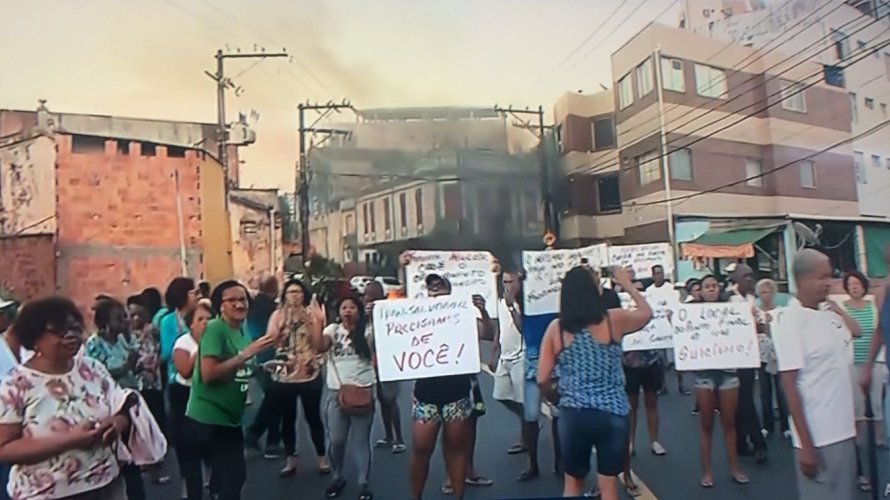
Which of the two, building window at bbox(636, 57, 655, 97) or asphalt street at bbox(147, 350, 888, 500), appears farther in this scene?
building window at bbox(636, 57, 655, 97)

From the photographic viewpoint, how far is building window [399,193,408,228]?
150 inches

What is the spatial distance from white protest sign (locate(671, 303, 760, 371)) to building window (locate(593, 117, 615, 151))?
1.03 meters

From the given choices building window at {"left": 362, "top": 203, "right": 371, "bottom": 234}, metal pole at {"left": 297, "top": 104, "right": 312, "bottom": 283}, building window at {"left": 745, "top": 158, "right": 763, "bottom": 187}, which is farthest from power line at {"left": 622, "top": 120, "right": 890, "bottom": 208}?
metal pole at {"left": 297, "top": 104, "right": 312, "bottom": 283}

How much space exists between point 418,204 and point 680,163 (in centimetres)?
154

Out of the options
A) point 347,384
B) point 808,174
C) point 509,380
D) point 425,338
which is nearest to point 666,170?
point 808,174

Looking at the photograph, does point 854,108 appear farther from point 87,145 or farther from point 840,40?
point 87,145

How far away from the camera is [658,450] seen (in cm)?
403

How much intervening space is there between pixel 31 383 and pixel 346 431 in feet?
5.42

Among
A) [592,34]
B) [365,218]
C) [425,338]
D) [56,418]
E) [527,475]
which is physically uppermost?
[592,34]

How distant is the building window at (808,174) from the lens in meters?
4.19

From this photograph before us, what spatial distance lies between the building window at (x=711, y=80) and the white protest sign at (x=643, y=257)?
3.11 ft

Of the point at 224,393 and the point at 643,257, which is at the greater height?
the point at 643,257

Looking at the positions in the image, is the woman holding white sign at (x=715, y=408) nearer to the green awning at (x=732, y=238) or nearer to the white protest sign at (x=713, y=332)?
the white protest sign at (x=713, y=332)

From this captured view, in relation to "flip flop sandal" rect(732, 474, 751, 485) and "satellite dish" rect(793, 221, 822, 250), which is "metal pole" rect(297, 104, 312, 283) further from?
"satellite dish" rect(793, 221, 822, 250)
